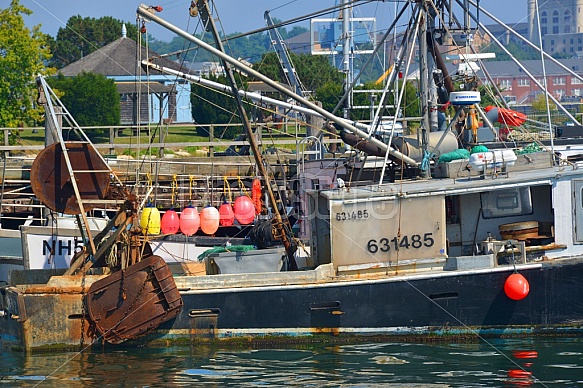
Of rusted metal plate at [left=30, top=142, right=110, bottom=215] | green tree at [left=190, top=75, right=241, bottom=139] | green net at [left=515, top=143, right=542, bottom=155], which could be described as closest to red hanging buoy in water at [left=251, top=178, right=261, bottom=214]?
rusted metal plate at [left=30, top=142, right=110, bottom=215]

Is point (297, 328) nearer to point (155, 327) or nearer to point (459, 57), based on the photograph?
point (155, 327)

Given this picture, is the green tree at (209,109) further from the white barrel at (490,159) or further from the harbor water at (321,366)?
the harbor water at (321,366)

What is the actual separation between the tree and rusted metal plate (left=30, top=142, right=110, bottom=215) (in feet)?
62.9

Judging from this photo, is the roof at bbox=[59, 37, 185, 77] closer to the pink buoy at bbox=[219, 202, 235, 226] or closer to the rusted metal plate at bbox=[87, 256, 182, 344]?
the pink buoy at bbox=[219, 202, 235, 226]

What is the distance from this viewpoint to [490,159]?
1652 centimetres

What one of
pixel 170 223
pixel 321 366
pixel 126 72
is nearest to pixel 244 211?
pixel 170 223

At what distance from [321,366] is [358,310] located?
1701 millimetres

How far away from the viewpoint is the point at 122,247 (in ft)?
56.0

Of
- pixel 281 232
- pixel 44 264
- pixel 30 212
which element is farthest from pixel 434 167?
pixel 30 212

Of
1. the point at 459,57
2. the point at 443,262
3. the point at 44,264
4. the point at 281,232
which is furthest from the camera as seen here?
the point at 44,264

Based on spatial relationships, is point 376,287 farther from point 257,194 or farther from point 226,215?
point 257,194

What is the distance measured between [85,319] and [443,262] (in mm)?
6083

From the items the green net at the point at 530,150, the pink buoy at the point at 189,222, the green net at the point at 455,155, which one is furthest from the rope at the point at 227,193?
the green net at the point at 530,150

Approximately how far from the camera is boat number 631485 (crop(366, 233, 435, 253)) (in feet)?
53.9
